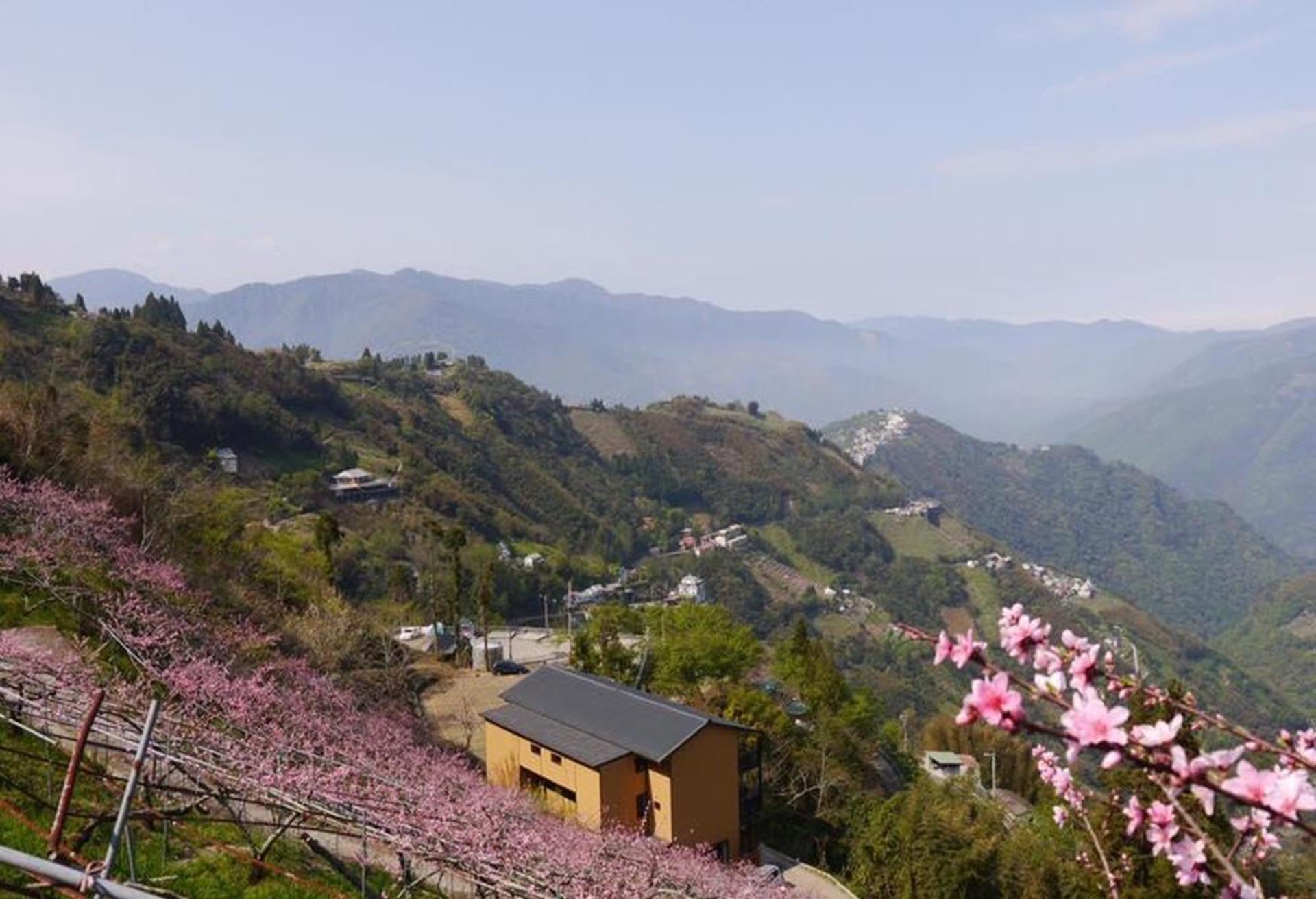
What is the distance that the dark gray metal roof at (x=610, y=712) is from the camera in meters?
17.3

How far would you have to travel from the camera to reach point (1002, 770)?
3397 cm

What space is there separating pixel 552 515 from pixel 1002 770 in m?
67.2

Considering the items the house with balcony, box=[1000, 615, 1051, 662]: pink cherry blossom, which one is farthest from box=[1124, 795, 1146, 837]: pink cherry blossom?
the house with balcony

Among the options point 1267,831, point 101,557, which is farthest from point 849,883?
point 1267,831

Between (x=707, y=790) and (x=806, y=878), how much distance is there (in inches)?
130

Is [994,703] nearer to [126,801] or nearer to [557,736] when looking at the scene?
[126,801]

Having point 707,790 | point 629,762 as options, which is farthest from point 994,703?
point 707,790

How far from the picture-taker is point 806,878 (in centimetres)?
1877

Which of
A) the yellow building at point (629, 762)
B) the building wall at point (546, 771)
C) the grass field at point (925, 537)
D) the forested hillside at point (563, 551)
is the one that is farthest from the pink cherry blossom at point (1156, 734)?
the grass field at point (925, 537)

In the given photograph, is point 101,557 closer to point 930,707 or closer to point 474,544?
point 474,544

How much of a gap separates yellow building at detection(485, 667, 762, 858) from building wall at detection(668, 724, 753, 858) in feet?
0.07

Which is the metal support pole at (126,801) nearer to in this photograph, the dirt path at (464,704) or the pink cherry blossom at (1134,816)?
the pink cherry blossom at (1134,816)

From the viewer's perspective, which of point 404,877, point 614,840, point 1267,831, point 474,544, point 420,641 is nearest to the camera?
point 1267,831

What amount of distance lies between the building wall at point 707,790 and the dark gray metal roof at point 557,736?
1.38 meters
